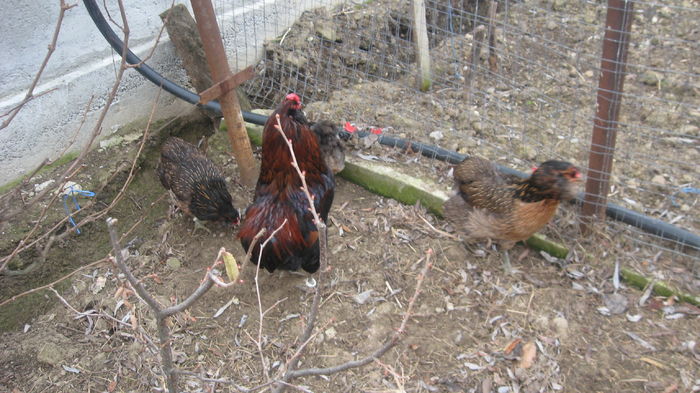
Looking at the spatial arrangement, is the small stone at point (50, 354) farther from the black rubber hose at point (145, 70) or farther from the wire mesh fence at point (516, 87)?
the wire mesh fence at point (516, 87)

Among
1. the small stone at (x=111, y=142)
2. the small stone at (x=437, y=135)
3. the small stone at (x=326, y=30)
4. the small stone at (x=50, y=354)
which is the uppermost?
the small stone at (x=326, y=30)

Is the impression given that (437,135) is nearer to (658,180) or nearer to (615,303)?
(658,180)

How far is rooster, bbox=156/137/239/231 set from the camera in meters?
3.90

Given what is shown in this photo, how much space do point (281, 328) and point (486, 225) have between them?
1646 millimetres

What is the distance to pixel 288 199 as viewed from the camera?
338 cm

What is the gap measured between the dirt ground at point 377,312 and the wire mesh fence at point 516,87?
13 centimetres

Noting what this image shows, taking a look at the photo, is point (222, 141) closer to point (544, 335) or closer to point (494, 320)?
point (494, 320)

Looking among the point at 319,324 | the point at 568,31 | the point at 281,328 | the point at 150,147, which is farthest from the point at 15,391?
the point at 568,31

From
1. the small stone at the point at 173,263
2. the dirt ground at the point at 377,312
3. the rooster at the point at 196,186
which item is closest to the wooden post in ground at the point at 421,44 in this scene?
the dirt ground at the point at 377,312

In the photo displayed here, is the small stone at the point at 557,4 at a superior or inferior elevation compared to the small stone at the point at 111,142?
superior

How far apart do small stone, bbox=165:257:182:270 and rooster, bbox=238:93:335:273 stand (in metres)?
0.81

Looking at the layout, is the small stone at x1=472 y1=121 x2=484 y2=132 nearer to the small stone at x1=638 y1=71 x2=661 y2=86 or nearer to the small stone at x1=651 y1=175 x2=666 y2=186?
the small stone at x1=651 y1=175 x2=666 y2=186

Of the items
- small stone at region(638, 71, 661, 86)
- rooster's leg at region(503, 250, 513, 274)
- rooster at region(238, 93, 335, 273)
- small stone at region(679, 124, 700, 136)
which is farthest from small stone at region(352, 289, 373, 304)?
small stone at region(638, 71, 661, 86)

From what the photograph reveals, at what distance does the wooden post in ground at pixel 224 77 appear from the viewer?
3.68 metres
